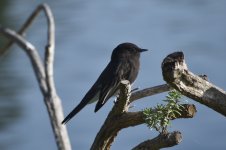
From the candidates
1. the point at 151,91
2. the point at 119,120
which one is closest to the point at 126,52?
the point at 151,91

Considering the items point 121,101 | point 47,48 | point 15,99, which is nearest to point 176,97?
point 121,101

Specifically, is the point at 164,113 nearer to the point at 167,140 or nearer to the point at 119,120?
the point at 167,140

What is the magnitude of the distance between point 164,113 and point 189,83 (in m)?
0.14

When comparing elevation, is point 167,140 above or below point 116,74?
above

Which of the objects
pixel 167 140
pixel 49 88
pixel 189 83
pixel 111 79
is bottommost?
pixel 111 79

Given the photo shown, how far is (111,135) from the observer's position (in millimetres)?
3346

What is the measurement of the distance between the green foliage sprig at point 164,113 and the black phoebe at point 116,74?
2187mm

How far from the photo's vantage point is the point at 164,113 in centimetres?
295

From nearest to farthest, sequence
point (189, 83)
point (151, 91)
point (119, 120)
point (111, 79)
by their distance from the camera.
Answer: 1. point (189, 83)
2. point (119, 120)
3. point (151, 91)
4. point (111, 79)

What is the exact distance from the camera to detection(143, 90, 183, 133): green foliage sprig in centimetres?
293

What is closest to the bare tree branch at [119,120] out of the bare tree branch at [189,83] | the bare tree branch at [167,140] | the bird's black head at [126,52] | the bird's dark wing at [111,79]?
the bare tree branch at [167,140]

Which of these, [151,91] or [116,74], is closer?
[151,91]

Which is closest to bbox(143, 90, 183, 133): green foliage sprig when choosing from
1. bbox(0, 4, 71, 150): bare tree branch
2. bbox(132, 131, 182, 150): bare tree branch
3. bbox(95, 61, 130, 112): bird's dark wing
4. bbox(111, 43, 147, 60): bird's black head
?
bbox(132, 131, 182, 150): bare tree branch

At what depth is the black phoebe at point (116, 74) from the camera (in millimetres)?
5324
